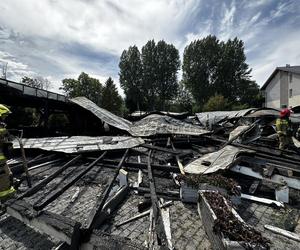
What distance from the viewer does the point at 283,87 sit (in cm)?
2508

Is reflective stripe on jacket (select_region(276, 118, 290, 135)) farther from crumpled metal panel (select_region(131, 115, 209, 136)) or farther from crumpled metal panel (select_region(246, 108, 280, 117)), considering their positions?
crumpled metal panel (select_region(246, 108, 280, 117))

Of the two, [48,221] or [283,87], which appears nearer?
[48,221]

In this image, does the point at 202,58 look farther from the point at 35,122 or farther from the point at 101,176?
the point at 101,176

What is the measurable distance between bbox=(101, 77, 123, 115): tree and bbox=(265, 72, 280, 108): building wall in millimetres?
25091

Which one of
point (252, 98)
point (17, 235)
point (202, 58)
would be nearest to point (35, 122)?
point (17, 235)

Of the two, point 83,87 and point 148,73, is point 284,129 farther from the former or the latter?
point 83,87

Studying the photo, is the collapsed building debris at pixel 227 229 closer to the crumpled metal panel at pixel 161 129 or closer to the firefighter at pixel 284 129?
the firefighter at pixel 284 129

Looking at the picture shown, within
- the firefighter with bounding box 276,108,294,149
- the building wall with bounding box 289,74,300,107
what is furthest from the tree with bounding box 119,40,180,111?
the firefighter with bounding box 276,108,294,149

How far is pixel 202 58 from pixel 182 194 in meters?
34.0

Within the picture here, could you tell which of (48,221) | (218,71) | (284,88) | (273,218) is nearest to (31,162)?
(48,221)

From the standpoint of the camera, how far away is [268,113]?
10906 mm

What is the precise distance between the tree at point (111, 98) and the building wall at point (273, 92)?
82.3 feet

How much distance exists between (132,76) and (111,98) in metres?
6.97

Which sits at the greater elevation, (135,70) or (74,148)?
(135,70)
